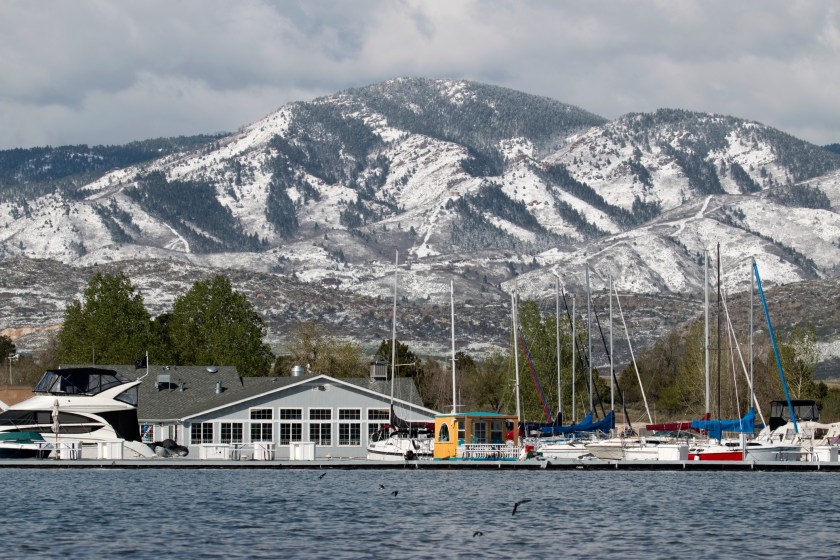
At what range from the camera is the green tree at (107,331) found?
117 m

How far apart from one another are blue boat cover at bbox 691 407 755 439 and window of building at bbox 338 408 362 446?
21048mm

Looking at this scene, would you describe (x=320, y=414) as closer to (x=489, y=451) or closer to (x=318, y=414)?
(x=318, y=414)

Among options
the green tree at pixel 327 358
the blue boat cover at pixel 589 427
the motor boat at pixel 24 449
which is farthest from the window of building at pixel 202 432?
the green tree at pixel 327 358

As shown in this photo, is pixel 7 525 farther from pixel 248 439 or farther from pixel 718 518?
pixel 248 439

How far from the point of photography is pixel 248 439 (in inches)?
3595

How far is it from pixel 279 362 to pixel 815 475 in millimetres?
77504

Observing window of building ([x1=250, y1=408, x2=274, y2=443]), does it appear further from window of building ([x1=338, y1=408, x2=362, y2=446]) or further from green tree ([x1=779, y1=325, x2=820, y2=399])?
green tree ([x1=779, y1=325, x2=820, y2=399])

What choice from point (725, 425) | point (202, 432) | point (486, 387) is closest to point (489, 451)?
point (725, 425)

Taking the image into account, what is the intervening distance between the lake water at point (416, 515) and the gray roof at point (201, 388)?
53.7ft

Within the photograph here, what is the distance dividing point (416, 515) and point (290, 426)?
40.1 metres

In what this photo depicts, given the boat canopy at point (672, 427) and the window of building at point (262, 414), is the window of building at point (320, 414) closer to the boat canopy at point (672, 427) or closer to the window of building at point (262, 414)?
the window of building at point (262, 414)

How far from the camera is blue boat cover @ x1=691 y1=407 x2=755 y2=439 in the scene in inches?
3228

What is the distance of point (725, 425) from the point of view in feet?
273

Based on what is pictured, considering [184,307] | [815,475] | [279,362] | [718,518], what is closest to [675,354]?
[279,362]
